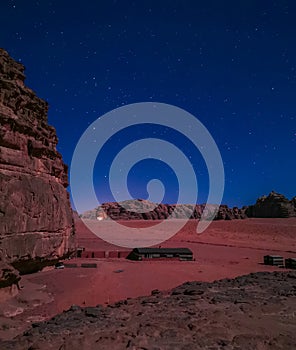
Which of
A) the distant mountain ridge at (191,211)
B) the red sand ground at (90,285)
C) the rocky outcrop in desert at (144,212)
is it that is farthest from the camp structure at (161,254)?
the rocky outcrop in desert at (144,212)

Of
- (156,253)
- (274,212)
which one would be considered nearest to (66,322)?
(156,253)

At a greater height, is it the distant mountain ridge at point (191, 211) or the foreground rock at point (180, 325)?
the distant mountain ridge at point (191, 211)

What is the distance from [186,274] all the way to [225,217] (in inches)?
2607

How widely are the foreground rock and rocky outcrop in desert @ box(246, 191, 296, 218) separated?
82.3 meters

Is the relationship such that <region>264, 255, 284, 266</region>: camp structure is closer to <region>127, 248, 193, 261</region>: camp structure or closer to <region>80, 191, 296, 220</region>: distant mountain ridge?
<region>127, 248, 193, 261</region>: camp structure

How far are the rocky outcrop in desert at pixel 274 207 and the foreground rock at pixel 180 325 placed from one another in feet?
A: 270

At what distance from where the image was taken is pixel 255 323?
7.73 m

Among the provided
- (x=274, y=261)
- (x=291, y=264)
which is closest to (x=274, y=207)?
(x=274, y=261)

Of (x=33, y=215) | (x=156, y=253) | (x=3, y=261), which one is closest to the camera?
(x=3, y=261)

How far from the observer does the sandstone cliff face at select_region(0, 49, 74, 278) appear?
1281cm

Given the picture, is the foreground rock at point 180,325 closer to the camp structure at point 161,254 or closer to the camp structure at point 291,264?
the camp structure at point 291,264

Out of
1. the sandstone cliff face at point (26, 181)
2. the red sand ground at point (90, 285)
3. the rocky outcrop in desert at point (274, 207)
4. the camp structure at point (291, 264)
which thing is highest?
the rocky outcrop in desert at point (274, 207)

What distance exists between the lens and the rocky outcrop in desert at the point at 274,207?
8569 cm

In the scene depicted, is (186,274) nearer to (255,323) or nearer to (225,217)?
(255,323)
